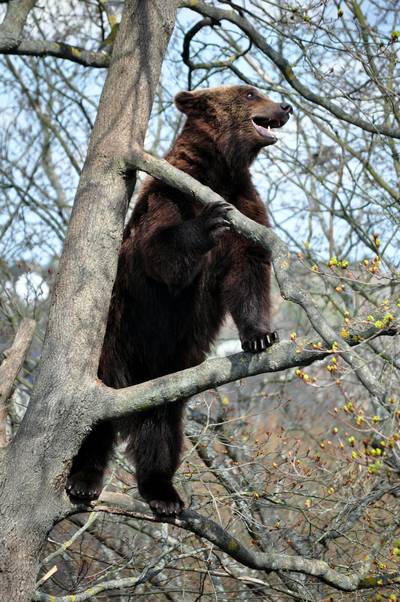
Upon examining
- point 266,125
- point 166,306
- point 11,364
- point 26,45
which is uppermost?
point 26,45

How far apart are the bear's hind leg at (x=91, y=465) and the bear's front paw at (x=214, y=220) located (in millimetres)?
1206

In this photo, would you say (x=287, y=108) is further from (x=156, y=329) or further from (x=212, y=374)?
(x=212, y=374)

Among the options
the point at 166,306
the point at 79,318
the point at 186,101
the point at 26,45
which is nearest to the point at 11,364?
the point at 79,318

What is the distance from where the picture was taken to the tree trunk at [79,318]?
414 cm

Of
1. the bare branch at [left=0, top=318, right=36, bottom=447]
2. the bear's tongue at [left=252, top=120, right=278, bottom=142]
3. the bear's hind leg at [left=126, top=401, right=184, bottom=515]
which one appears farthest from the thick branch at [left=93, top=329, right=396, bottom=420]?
the bear's tongue at [left=252, top=120, right=278, bottom=142]

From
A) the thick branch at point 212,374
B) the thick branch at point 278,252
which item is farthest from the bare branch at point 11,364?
the thick branch at point 278,252

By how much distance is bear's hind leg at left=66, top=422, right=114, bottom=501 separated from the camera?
448cm

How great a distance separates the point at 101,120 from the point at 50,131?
7.07 metres

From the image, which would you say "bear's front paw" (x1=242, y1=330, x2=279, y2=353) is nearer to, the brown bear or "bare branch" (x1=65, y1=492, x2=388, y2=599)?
the brown bear

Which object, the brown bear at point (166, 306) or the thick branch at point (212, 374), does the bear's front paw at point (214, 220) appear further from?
the thick branch at point (212, 374)

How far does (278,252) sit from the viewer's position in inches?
146

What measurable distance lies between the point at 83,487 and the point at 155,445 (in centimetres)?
87

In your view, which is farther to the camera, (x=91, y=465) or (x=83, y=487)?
(x=91, y=465)

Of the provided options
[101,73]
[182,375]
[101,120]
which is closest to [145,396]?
[182,375]
